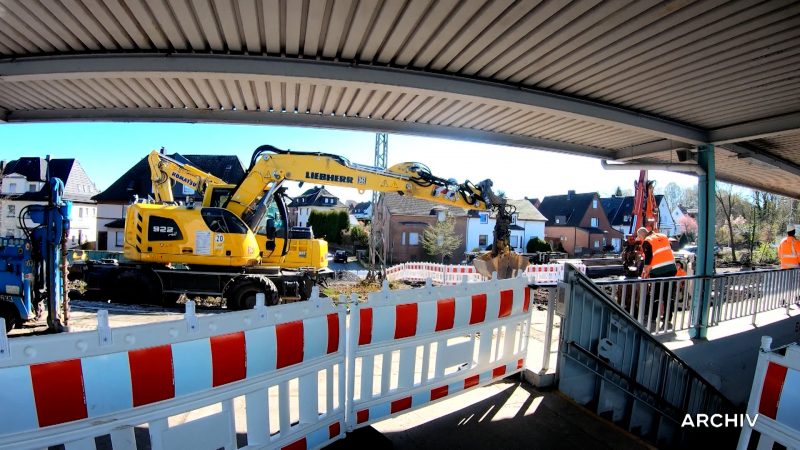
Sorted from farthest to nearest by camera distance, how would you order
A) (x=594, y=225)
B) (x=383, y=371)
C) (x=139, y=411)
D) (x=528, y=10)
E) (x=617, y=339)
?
(x=594, y=225) < (x=617, y=339) < (x=528, y=10) < (x=383, y=371) < (x=139, y=411)

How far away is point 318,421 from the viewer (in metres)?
2.68

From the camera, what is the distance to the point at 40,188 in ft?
109

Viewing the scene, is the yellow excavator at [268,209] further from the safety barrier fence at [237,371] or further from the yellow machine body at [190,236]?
the safety barrier fence at [237,371]

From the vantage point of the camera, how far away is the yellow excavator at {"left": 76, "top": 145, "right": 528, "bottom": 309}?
937cm

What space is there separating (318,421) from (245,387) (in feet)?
2.13

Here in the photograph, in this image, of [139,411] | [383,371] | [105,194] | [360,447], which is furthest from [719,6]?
[105,194]

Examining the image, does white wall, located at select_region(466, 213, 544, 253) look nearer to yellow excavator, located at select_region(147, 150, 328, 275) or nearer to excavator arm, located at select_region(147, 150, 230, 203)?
yellow excavator, located at select_region(147, 150, 328, 275)

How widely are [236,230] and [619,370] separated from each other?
27.9 feet

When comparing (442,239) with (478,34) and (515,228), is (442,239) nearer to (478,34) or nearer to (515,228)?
(515,228)

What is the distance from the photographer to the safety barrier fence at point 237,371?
5.65 ft

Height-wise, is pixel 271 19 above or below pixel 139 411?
above

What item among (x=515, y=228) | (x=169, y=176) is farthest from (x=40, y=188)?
(x=515, y=228)

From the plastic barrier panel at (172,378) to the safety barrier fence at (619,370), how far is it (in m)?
2.47

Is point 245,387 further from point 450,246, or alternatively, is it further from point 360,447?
point 450,246
